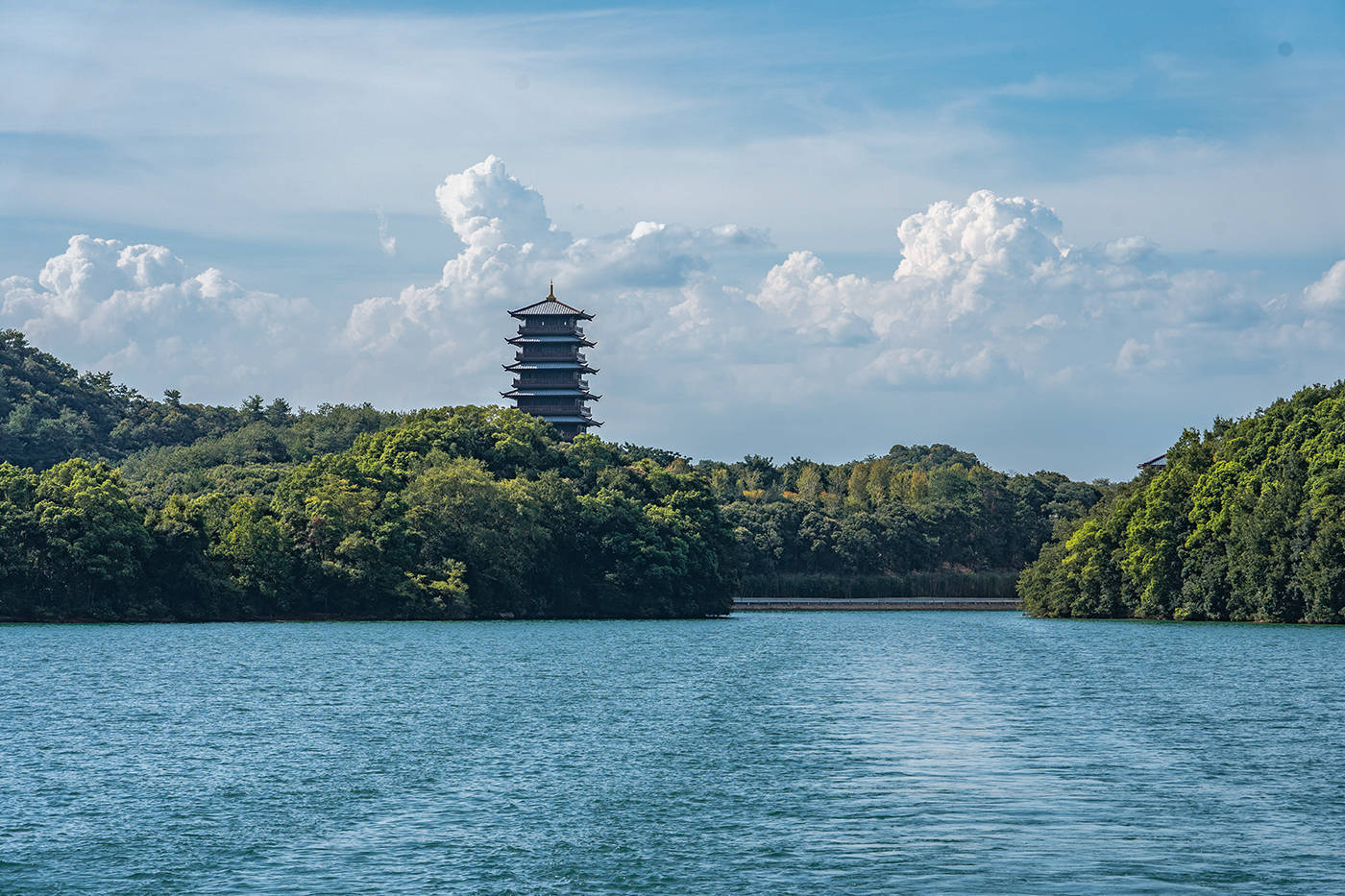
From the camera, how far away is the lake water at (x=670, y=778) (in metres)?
17.3

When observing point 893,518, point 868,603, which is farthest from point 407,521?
point 893,518

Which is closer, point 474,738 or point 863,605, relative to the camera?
point 474,738

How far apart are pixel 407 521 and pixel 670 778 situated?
65063mm

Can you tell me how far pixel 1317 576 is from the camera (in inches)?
2854

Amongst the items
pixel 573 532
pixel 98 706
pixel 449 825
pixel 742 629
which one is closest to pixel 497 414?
pixel 573 532

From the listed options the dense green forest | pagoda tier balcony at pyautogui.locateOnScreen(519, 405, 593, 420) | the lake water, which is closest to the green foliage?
the dense green forest

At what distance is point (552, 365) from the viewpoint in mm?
133250

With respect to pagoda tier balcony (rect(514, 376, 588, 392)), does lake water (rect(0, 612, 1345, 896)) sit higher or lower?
lower

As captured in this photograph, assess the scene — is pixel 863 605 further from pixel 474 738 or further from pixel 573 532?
pixel 474 738

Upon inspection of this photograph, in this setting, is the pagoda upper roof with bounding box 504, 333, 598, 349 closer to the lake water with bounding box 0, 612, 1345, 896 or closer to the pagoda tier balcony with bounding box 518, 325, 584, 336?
the pagoda tier balcony with bounding box 518, 325, 584, 336

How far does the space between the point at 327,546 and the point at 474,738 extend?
5788 cm

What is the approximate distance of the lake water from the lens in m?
17.3

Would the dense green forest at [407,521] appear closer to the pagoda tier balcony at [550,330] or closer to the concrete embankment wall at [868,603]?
the concrete embankment wall at [868,603]

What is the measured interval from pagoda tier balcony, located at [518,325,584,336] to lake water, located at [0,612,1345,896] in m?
85.9
